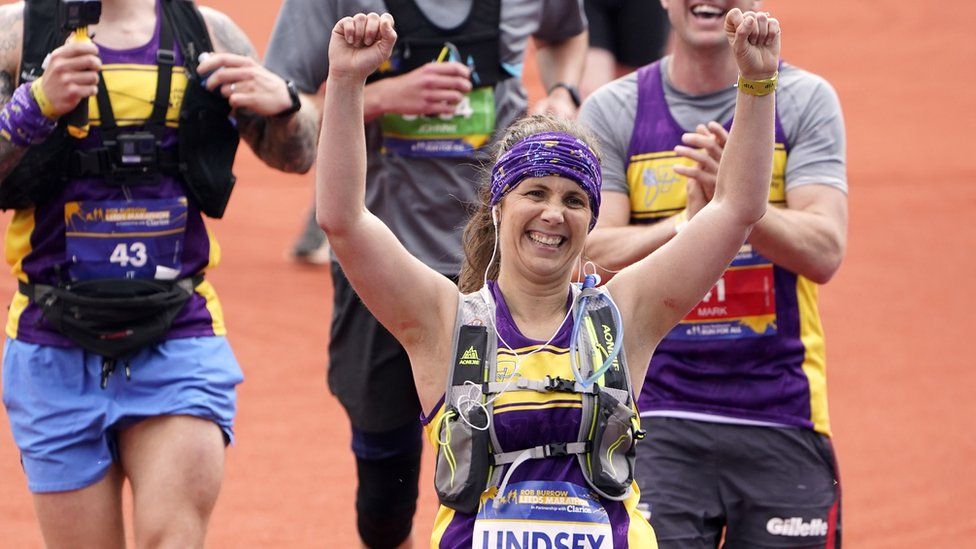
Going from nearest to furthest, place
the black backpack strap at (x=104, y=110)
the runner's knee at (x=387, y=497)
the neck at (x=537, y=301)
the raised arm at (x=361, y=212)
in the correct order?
the raised arm at (x=361, y=212), the neck at (x=537, y=301), the black backpack strap at (x=104, y=110), the runner's knee at (x=387, y=497)

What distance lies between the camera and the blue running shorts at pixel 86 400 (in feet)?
14.5

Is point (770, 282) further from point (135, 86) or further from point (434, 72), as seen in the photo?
point (135, 86)

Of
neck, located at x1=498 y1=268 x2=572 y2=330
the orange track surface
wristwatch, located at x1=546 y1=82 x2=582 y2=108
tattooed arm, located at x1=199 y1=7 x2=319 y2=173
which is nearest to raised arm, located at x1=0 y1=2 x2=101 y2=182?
tattooed arm, located at x1=199 y1=7 x2=319 y2=173

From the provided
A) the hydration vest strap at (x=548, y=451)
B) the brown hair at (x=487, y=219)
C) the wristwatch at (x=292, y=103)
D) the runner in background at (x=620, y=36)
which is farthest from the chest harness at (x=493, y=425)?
the runner in background at (x=620, y=36)

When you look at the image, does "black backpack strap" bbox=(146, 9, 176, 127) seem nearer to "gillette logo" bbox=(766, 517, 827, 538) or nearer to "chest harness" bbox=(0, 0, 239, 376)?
"chest harness" bbox=(0, 0, 239, 376)

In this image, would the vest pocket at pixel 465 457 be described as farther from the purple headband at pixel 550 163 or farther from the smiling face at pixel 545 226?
the purple headband at pixel 550 163

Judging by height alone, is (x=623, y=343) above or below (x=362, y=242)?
below

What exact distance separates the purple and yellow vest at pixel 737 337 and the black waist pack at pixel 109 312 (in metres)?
1.38

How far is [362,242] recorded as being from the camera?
337 cm

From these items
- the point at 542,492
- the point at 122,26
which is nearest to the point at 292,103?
the point at 122,26

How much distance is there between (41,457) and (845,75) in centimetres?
1527

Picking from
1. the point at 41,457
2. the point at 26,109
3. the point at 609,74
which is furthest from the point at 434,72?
the point at 609,74

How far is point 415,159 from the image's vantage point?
534 cm

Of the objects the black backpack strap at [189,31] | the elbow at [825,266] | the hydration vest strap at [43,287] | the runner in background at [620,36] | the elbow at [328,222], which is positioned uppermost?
the runner in background at [620,36]
